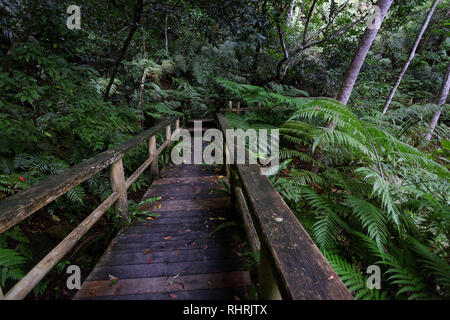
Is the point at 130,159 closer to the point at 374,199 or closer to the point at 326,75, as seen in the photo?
the point at 374,199

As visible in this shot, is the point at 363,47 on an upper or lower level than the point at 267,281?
upper

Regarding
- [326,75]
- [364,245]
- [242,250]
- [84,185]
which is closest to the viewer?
[364,245]

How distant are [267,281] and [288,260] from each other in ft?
1.31

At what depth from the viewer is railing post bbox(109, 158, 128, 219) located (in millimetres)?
2053

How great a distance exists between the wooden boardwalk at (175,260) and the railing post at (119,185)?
0.70 feet

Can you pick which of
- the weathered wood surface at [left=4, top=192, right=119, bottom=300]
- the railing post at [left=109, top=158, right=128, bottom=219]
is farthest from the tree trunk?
the weathered wood surface at [left=4, top=192, right=119, bottom=300]

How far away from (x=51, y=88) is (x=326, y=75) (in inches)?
362

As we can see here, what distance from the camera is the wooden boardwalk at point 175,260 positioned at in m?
1.41

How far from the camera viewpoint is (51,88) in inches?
97.6

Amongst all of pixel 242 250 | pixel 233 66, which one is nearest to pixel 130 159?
pixel 242 250

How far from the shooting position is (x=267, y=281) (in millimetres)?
1031

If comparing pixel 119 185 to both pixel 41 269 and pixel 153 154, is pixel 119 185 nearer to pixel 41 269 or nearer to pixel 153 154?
pixel 41 269

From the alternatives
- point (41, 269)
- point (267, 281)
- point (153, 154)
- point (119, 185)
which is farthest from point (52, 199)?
point (153, 154)

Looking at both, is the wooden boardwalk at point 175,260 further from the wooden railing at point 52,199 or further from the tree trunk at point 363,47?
the tree trunk at point 363,47
